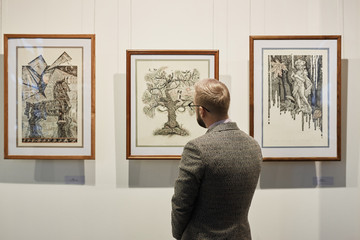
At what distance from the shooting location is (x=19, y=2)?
76.4 inches

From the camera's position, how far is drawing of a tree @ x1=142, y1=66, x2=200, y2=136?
1865 mm

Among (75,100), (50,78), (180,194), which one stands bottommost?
(180,194)

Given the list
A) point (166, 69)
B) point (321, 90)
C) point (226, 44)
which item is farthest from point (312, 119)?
point (166, 69)

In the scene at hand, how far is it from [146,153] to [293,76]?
1.09 m

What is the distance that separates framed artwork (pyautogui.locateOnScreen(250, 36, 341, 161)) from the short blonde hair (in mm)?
704

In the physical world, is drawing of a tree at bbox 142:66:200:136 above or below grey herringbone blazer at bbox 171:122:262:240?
above

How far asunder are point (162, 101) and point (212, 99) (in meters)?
0.71

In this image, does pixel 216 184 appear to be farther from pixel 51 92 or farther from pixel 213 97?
pixel 51 92

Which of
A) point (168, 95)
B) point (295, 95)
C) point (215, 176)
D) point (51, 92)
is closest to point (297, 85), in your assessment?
point (295, 95)

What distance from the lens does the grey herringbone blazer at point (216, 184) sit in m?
1.15

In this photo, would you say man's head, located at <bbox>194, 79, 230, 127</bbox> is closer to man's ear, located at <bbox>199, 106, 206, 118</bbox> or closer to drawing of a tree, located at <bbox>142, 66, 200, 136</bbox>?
man's ear, located at <bbox>199, 106, 206, 118</bbox>

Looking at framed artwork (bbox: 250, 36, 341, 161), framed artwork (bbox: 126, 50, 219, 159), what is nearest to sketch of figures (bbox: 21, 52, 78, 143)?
framed artwork (bbox: 126, 50, 219, 159)

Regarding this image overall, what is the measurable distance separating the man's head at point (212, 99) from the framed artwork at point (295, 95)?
0.70 metres

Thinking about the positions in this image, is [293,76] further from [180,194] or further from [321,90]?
[180,194]
